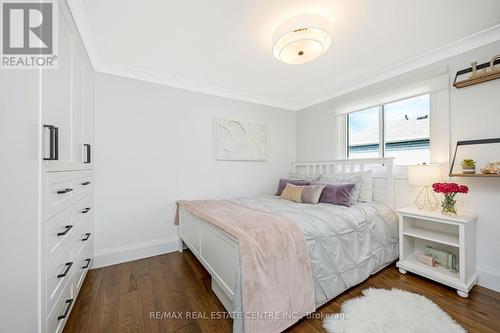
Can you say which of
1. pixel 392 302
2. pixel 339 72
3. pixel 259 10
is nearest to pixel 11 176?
pixel 259 10

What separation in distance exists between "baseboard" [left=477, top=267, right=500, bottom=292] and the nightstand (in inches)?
2.4

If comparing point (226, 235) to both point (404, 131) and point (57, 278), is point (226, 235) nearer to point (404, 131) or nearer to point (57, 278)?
point (57, 278)

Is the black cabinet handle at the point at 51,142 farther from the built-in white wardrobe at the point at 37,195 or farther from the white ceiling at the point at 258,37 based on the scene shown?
the white ceiling at the point at 258,37

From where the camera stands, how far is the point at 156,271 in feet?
7.35

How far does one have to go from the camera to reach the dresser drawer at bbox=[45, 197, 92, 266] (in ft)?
3.64

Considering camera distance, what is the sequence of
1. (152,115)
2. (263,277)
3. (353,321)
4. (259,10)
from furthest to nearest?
(152,115) → (259,10) → (353,321) → (263,277)

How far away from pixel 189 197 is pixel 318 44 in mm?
2402

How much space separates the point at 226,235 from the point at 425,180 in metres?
2.10

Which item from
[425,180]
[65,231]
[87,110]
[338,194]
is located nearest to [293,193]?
[338,194]

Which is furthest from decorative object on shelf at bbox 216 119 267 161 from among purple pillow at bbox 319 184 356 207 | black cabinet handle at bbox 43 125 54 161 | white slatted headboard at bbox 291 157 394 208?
black cabinet handle at bbox 43 125 54 161

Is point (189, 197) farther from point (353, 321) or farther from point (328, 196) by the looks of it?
point (353, 321)

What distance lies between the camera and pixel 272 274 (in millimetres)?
1325

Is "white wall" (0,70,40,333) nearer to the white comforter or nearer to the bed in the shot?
the bed

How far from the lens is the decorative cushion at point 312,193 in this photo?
8.32ft
